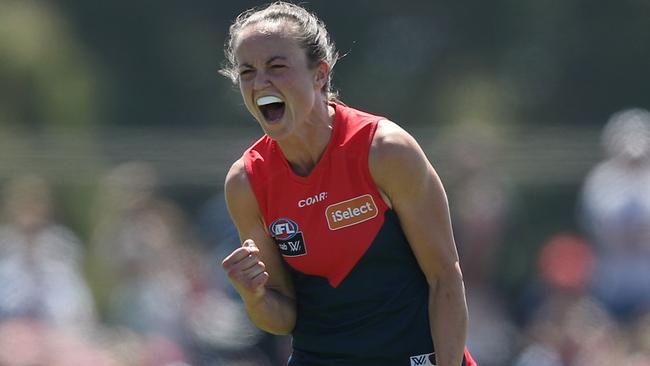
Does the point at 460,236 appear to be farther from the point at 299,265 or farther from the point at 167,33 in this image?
the point at 167,33

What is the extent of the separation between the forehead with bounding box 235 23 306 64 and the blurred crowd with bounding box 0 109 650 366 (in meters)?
3.52

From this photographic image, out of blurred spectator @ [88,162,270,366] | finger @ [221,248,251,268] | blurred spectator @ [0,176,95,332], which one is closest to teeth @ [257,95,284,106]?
finger @ [221,248,251,268]

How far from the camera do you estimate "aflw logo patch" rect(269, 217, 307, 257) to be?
13.3ft

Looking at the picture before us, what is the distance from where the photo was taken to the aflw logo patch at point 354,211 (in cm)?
395

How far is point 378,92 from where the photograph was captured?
13641 millimetres

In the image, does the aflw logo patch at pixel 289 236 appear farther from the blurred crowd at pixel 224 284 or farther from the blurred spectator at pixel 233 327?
the blurred spectator at pixel 233 327

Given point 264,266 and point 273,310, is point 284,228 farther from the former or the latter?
point 273,310

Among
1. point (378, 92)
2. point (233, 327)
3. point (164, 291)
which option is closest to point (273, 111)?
point (233, 327)

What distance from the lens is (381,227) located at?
13.1 ft

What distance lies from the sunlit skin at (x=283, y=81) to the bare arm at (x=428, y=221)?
0.24m

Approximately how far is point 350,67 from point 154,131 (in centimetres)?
377

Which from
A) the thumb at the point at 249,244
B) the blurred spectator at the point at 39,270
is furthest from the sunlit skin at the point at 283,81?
the blurred spectator at the point at 39,270

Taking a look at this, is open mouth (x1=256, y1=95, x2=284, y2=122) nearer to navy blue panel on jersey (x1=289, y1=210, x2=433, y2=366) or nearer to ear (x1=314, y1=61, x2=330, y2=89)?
ear (x1=314, y1=61, x2=330, y2=89)

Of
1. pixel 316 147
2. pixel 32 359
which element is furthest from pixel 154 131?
pixel 316 147
